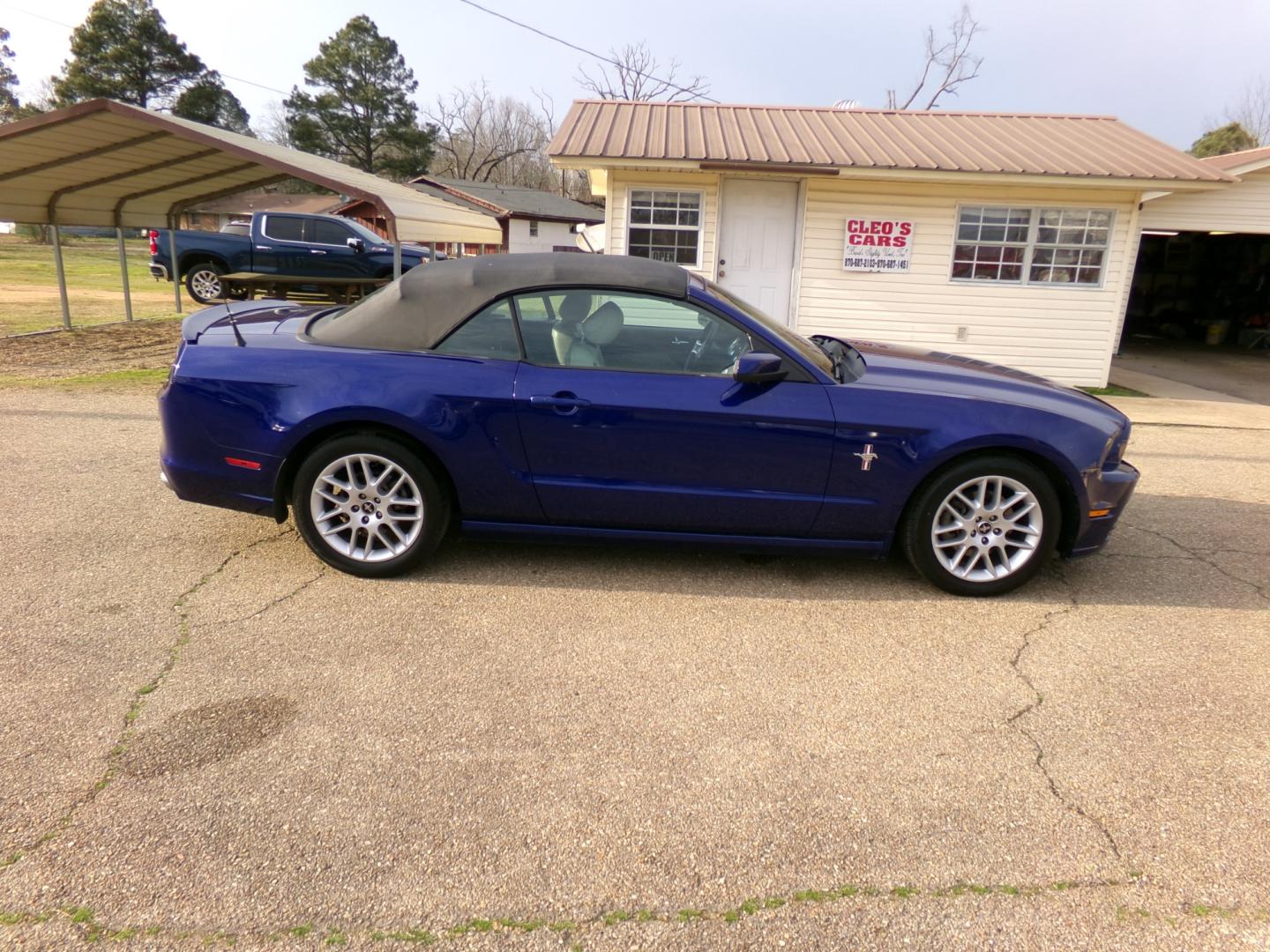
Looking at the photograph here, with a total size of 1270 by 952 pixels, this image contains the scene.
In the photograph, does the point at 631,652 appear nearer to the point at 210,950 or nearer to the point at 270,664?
the point at 270,664

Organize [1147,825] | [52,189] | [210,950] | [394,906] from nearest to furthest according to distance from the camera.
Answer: [210,950]
[394,906]
[1147,825]
[52,189]

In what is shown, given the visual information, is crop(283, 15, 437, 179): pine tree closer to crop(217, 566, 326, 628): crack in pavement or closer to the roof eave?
the roof eave

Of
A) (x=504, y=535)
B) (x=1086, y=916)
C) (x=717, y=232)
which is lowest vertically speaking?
(x=1086, y=916)

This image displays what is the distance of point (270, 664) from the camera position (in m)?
3.11

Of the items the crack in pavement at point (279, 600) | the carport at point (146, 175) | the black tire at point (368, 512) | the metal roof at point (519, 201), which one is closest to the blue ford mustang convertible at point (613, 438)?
the black tire at point (368, 512)

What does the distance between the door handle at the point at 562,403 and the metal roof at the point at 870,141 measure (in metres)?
6.60

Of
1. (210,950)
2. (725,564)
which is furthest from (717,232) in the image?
(210,950)

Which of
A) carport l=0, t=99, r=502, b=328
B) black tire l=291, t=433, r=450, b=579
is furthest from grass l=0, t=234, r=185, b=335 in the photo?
black tire l=291, t=433, r=450, b=579

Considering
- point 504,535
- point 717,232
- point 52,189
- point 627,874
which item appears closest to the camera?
point 627,874

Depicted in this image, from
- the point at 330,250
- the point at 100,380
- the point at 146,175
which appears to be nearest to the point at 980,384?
the point at 100,380

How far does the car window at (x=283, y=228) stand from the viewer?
1590 centimetres

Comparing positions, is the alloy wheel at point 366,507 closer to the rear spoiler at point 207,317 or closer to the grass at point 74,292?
the rear spoiler at point 207,317

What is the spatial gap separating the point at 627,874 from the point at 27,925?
1413mm

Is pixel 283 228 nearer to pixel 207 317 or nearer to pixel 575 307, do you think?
pixel 207 317
